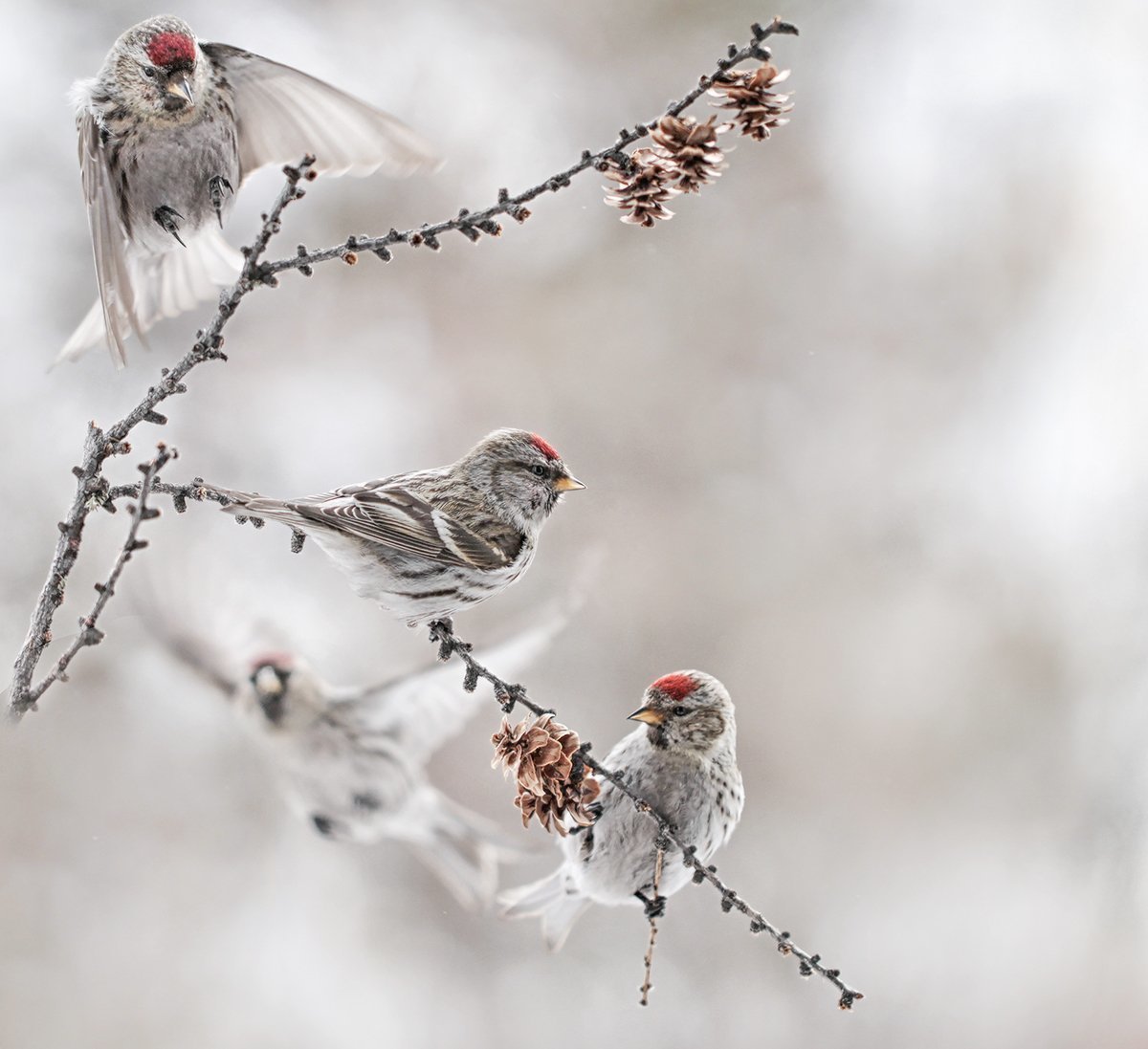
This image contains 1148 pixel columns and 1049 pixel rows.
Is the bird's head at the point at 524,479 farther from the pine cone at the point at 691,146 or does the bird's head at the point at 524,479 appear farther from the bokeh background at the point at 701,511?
the bokeh background at the point at 701,511

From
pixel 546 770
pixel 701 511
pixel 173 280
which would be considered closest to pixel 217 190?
pixel 173 280

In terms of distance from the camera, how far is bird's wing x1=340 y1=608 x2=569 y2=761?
48.1 inches

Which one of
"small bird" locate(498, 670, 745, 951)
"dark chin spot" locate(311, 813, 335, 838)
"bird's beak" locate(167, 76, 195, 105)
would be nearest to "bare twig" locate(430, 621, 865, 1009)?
"small bird" locate(498, 670, 745, 951)

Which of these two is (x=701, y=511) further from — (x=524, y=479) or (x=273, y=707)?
(x=524, y=479)

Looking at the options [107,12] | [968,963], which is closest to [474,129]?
[107,12]

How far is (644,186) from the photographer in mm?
709

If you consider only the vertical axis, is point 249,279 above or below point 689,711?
below

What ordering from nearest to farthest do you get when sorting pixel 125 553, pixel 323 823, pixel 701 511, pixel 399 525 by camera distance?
1. pixel 125 553
2. pixel 399 525
3. pixel 323 823
4. pixel 701 511

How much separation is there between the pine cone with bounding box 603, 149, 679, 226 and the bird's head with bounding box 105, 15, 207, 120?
328 mm

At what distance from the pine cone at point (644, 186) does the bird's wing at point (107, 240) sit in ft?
1.08

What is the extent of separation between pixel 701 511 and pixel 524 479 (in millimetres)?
1421

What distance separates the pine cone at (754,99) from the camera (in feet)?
2.19

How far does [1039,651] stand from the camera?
262cm

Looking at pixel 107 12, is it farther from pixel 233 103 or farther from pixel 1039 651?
pixel 1039 651
